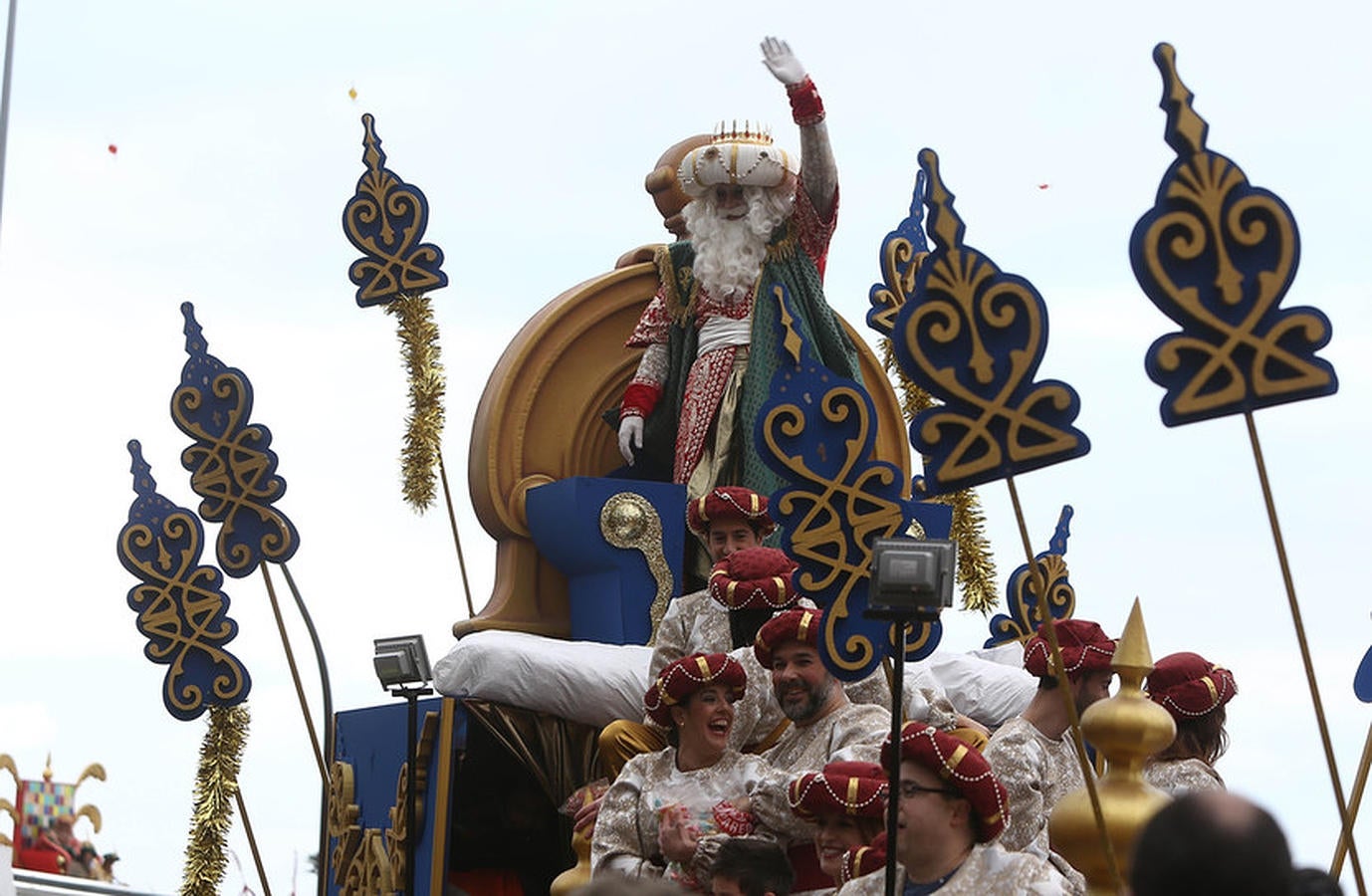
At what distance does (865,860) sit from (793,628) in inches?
36.0

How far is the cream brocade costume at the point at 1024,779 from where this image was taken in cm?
524

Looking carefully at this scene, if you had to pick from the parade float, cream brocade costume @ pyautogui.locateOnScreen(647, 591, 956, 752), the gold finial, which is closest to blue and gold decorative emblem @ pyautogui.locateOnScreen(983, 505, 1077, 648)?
the parade float

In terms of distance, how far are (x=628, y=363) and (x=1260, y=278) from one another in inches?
162

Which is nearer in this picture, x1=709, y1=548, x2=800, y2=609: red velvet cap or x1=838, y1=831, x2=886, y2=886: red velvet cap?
x1=838, y1=831, x2=886, y2=886: red velvet cap

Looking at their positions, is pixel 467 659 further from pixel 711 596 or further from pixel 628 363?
pixel 628 363

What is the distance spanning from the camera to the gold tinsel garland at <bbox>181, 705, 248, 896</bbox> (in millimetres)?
7918

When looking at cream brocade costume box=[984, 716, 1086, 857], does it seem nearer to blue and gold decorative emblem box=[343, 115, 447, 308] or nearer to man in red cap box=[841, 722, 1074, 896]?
man in red cap box=[841, 722, 1074, 896]

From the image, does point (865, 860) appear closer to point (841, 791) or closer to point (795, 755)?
point (841, 791)

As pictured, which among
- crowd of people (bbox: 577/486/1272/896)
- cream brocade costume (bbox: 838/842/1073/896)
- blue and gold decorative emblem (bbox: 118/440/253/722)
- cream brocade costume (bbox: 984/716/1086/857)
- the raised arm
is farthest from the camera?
blue and gold decorative emblem (bbox: 118/440/253/722)

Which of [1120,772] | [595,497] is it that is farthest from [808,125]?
[1120,772]

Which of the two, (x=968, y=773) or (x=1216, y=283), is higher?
(x=1216, y=283)

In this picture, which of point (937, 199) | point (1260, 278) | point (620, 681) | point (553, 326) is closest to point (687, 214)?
point (553, 326)

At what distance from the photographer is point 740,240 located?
7.63 m

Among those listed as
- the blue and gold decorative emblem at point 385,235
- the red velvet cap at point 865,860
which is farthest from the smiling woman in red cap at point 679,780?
the blue and gold decorative emblem at point 385,235
